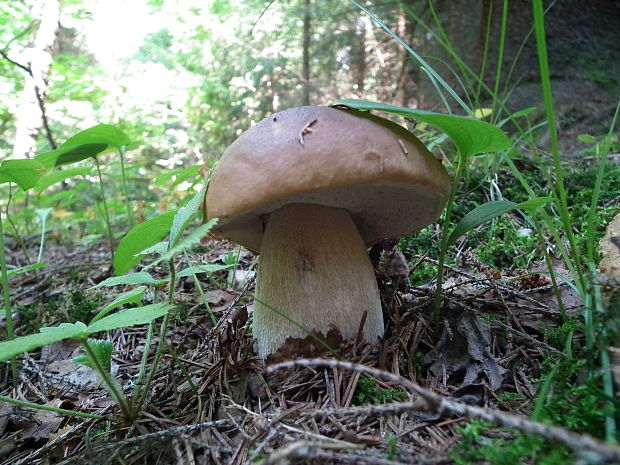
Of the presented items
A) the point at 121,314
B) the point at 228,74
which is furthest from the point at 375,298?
the point at 228,74

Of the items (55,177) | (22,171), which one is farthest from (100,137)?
(22,171)

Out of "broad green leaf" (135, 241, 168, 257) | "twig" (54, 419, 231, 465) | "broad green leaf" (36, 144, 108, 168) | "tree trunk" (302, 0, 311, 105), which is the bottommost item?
"twig" (54, 419, 231, 465)

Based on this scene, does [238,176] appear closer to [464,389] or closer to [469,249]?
[464,389]

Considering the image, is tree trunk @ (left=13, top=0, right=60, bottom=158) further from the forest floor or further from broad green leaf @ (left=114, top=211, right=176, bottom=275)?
broad green leaf @ (left=114, top=211, right=176, bottom=275)

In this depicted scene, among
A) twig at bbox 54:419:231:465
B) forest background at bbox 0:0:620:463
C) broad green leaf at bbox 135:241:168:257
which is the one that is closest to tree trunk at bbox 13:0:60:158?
forest background at bbox 0:0:620:463

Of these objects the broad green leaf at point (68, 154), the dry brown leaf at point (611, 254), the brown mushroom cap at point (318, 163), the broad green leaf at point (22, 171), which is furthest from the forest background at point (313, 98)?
the broad green leaf at point (22, 171)

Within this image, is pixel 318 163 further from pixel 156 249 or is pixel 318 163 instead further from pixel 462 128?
pixel 156 249
